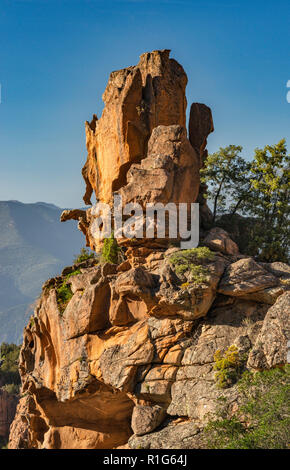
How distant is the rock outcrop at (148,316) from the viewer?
912 inches

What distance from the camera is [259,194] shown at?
34.0 metres

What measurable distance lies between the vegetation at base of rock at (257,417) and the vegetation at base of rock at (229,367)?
1.74ft

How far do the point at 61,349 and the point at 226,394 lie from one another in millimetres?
12873

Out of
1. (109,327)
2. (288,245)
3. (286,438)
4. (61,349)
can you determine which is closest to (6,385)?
(61,349)

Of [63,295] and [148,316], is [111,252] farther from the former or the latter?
[148,316]

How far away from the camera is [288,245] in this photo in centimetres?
3228

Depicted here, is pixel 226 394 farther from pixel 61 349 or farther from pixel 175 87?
pixel 175 87

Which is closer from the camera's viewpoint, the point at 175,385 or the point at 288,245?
the point at 175,385

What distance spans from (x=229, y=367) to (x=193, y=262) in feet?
20.3

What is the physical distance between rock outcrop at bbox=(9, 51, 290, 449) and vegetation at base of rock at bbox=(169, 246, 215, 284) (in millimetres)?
72

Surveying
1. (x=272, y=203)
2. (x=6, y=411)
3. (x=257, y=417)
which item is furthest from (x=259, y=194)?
(x=6, y=411)

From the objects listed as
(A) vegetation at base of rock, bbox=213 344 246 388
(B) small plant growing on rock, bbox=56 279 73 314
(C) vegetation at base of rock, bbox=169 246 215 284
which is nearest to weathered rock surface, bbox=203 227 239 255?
(C) vegetation at base of rock, bbox=169 246 215 284

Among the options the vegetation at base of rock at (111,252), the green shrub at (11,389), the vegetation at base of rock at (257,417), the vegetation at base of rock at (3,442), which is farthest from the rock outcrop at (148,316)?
the green shrub at (11,389)
